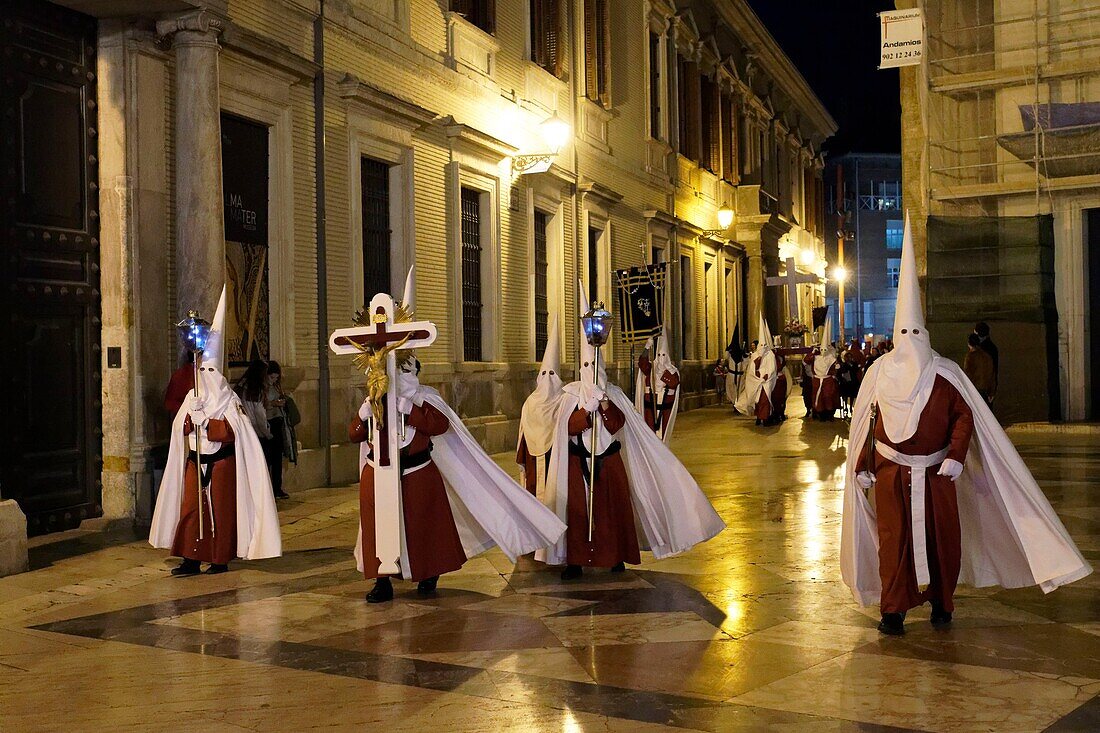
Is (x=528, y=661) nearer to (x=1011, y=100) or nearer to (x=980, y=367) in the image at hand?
(x=980, y=367)

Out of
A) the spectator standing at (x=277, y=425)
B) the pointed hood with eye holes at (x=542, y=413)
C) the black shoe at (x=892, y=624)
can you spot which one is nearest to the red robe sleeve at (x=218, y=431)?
the pointed hood with eye holes at (x=542, y=413)

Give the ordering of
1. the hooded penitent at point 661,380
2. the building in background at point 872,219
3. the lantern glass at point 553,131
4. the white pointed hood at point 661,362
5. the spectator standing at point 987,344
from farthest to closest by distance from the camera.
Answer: the building in background at point 872,219 → the lantern glass at point 553,131 → the white pointed hood at point 661,362 → the hooded penitent at point 661,380 → the spectator standing at point 987,344

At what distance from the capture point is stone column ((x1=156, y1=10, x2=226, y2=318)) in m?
11.8

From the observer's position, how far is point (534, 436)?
9.53 m

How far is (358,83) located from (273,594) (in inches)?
322

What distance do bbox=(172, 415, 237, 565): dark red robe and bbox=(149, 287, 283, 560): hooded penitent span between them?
68 mm

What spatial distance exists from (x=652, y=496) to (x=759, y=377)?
17.4 metres

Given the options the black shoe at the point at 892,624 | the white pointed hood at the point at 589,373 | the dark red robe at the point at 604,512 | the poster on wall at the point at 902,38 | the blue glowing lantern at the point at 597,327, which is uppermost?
the poster on wall at the point at 902,38

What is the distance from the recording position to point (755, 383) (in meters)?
26.9

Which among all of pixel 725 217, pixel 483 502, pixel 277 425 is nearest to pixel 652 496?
pixel 483 502

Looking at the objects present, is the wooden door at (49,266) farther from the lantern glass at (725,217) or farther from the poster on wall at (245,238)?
the lantern glass at (725,217)

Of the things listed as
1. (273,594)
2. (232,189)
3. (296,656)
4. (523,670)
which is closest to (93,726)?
(296,656)

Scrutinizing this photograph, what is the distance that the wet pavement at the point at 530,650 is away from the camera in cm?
559

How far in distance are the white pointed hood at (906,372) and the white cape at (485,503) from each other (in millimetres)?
2473
